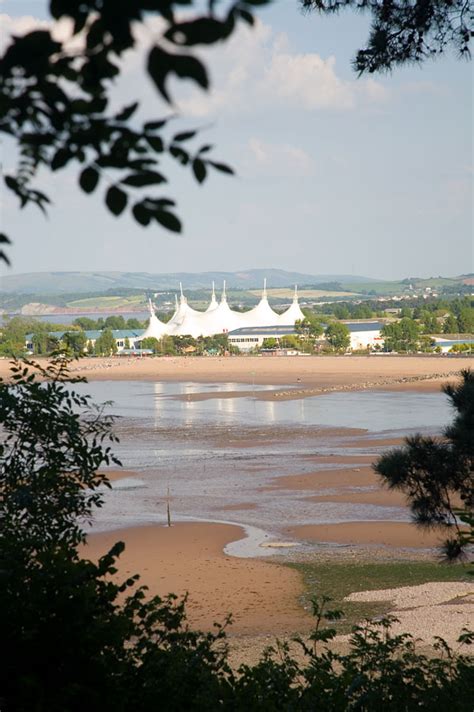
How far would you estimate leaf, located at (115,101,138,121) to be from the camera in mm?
2274

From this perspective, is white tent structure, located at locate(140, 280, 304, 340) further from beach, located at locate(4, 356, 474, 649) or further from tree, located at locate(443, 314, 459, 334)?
beach, located at locate(4, 356, 474, 649)

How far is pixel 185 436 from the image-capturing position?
40.5 metres

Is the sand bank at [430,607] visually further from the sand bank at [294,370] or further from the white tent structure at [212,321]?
the white tent structure at [212,321]

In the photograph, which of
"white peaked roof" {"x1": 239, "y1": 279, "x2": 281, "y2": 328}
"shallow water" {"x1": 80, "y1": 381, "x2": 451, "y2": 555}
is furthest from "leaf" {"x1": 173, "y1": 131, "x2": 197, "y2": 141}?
"white peaked roof" {"x1": 239, "y1": 279, "x2": 281, "y2": 328}

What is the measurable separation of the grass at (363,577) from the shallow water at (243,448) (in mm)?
2130

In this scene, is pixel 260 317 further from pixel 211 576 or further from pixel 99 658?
pixel 99 658

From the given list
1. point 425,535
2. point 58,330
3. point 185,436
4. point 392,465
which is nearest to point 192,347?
point 58,330

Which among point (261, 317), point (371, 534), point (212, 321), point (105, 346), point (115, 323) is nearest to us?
point (371, 534)

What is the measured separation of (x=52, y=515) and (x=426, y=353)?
9643 centimetres

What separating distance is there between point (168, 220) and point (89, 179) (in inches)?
9.1

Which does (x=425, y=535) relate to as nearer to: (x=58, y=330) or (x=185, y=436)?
(x=185, y=436)

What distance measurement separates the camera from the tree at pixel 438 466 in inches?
351

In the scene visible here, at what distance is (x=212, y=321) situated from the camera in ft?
478

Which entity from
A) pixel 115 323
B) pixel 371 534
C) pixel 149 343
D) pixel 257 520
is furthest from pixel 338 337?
pixel 371 534
